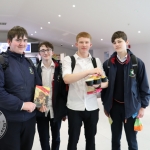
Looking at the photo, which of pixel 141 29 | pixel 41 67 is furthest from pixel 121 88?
pixel 141 29

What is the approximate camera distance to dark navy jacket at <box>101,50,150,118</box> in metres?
1.88

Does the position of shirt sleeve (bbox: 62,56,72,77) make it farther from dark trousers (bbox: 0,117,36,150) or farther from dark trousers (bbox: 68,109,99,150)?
dark trousers (bbox: 0,117,36,150)

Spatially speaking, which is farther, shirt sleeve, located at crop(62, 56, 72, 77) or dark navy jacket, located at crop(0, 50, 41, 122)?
shirt sleeve, located at crop(62, 56, 72, 77)

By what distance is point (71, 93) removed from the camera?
186 cm

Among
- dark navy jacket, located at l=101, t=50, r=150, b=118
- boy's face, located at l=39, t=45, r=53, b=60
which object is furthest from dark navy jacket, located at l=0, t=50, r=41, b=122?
dark navy jacket, located at l=101, t=50, r=150, b=118

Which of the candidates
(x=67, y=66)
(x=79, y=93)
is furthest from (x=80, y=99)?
(x=67, y=66)

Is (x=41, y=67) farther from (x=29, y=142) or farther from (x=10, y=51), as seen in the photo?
(x=29, y=142)

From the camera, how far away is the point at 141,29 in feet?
24.9

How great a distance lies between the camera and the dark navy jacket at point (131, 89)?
6.15 feet

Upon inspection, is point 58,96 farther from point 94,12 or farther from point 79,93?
point 94,12

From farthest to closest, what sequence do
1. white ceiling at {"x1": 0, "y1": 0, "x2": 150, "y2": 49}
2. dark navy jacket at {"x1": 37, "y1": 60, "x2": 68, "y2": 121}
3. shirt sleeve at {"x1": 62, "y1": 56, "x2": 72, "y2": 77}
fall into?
1. white ceiling at {"x1": 0, "y1": 0, "x2": 150, "y2": 49}
2. dark navy jacket at {"x1": 37, "y1": 60, "x2": 68, "y2": 121}
3. shirt sleeve at {"x1": 62, "y1": 56, "x2": 72, "y2": 77}

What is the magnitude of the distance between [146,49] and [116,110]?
951cm

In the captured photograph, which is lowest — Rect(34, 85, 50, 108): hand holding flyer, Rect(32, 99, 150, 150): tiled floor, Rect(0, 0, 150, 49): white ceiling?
Rect(32, 99, 150, 150): tiled floor

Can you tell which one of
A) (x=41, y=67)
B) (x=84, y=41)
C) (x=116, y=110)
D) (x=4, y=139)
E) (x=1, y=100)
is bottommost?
(x=4, y=139)
